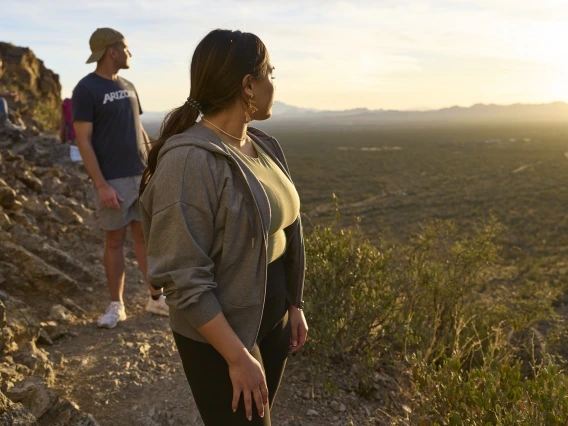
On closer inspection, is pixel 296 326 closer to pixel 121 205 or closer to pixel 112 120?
pixel 121 205

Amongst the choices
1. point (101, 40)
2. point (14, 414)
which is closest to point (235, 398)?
point (14, 414)

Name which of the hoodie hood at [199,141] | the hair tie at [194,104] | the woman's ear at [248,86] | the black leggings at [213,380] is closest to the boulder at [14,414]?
the black leggings at [213,380]

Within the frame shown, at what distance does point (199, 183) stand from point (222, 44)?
16.2 inches

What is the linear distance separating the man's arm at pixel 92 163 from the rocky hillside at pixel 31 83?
961cm

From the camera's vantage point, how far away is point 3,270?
3.97m

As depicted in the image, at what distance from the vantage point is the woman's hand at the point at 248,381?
148 centimetres

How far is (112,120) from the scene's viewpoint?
3.44m

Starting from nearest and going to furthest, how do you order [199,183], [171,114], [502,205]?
[199,183] → [171,114] → [502,205]

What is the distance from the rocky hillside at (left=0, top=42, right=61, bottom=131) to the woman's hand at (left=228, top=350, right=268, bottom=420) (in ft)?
39.1

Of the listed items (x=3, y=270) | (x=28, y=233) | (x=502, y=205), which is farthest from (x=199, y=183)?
(x=502, y=205)

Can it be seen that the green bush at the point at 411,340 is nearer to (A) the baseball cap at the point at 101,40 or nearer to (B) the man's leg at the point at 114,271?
(B) the man's leg at the point at 114,271

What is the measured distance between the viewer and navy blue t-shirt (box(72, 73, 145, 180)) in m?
3.34

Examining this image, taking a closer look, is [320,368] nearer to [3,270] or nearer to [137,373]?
[137,373]

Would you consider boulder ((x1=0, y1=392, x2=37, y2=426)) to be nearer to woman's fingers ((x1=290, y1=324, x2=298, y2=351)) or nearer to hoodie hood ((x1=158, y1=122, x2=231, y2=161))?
woman's fingers ((x1=290, y1=324, x2=298, y2=351))
